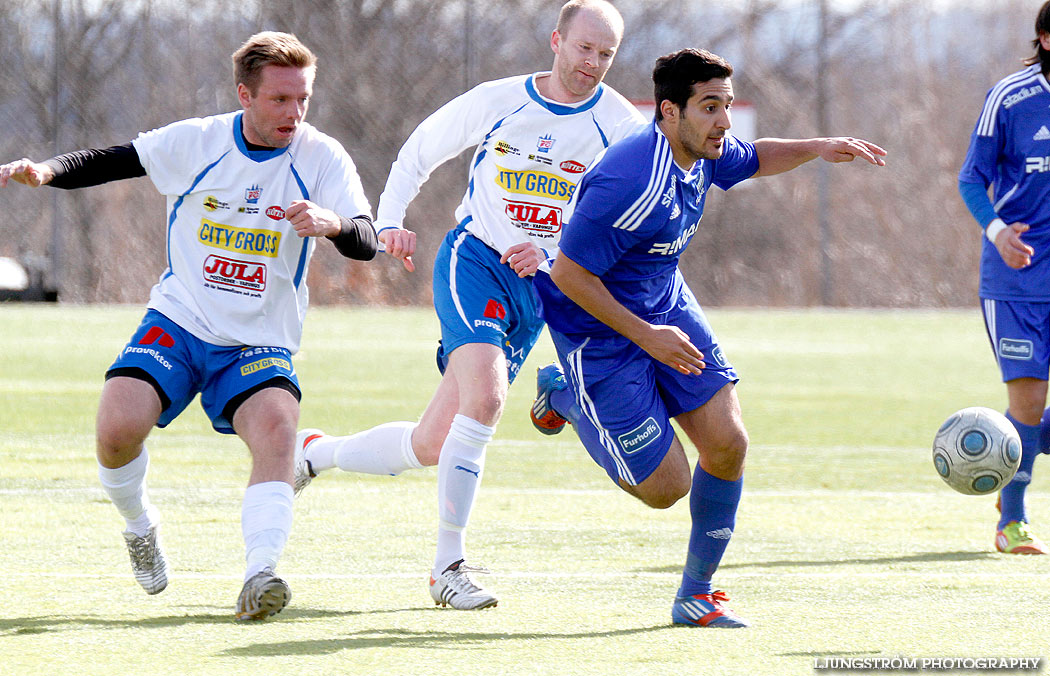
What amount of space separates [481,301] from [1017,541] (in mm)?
2358

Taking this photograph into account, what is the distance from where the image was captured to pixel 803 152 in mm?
5395

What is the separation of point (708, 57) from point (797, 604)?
5.74ft

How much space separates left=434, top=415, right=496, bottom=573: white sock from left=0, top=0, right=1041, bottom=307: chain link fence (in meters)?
20.2

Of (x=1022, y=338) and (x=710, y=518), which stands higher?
(x=1022, y=338)

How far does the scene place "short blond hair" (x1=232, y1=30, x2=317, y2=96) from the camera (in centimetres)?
510

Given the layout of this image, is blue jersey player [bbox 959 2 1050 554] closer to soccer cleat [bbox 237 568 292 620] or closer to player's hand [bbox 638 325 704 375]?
player's hand [bbox 638 325 704 375]

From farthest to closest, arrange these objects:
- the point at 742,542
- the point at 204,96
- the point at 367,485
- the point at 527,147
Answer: the point at 204,96 < the point at 367,485 < the point at 742,542 < the point at 527,147

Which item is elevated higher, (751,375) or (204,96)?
(204,96)

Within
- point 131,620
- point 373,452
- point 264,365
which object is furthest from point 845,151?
point 131,620

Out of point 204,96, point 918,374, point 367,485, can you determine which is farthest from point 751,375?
point 204,96

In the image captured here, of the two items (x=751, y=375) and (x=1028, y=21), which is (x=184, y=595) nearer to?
(x=751, y=375)

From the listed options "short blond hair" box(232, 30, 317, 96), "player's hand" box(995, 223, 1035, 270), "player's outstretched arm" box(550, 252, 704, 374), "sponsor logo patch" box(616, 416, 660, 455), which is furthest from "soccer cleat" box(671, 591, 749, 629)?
"player's hand" box(995, 223, 1035, 270)

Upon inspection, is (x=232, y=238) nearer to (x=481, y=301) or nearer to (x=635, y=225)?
(x=481, y=301)

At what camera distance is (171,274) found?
536cm
